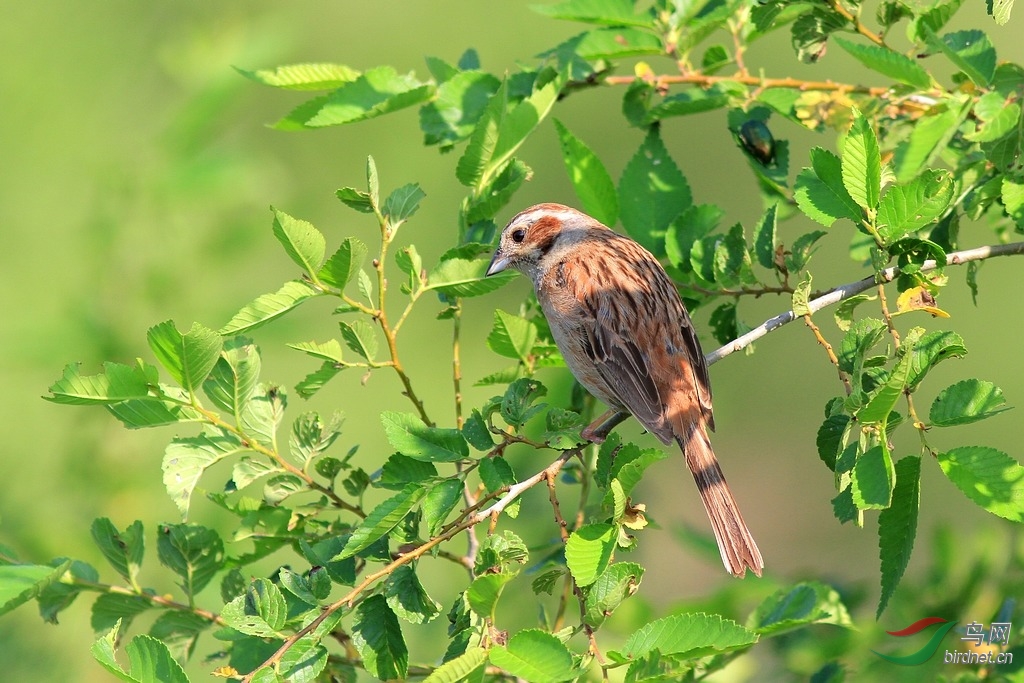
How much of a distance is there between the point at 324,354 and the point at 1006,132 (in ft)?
5.67

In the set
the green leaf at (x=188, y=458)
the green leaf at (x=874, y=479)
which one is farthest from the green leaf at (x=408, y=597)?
the green leaf at (x=874, y=479)

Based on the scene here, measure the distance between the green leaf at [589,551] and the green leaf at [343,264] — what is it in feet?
2.73

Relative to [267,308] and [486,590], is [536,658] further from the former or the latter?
[267,308]

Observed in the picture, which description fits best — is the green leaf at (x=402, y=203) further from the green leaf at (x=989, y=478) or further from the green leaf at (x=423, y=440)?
the green leaf at (x=989, y=478)

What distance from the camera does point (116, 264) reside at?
393cm

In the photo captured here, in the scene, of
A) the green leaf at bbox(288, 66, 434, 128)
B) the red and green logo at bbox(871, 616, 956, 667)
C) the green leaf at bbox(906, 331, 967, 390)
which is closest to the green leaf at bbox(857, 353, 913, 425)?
the green leaf at bbox(906, 331, 967, 390)

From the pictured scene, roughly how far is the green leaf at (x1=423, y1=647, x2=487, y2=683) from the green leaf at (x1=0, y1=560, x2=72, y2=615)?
2.96 ft

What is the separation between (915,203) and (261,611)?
1.70 metres

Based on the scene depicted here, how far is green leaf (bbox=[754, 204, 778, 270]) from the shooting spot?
2.96 metres

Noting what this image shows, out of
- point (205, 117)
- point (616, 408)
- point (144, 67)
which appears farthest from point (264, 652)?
point (144, 67)

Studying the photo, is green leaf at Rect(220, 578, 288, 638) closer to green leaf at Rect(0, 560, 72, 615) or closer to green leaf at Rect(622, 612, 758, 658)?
green leaf at Rect(0, 560, 72, 615)

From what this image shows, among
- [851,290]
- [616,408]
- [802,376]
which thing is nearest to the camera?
[851,290]

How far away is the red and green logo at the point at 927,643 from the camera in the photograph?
3.02m

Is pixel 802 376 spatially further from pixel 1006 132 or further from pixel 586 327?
pixel 1006 132
